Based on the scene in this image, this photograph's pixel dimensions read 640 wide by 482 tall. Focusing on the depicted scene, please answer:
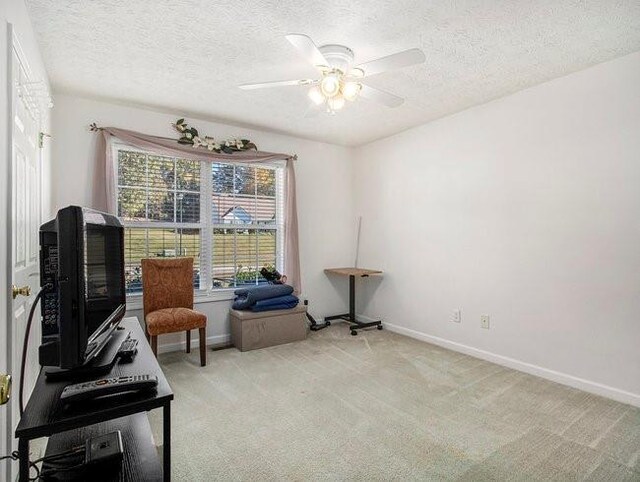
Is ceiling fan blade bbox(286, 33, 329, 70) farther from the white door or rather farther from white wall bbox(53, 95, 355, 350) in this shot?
white wall bbox(53, 95, 355, 350)

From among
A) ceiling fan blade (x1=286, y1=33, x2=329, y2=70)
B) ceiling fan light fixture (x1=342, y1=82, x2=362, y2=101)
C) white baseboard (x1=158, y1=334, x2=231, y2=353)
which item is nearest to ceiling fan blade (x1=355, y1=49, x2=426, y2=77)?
ceiling fan light fixture (x1=342, y1=82, x2=362, y2=101)

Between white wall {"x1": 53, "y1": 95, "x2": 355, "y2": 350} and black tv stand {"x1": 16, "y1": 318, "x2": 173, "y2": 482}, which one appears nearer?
black tv stand {"x1": 16, "y1": 318, "x2": 173, "y2": 482}

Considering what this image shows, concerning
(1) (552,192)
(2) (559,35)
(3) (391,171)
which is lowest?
(1) (552,192)

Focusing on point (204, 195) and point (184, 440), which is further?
point (204, 195)

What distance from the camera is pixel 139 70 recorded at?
2619 mm

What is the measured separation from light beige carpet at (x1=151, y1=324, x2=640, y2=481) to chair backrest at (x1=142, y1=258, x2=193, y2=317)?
20.6 inches

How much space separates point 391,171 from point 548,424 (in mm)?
2935

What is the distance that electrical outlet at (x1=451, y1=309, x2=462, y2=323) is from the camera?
3.49m

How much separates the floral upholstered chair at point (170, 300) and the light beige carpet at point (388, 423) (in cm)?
37

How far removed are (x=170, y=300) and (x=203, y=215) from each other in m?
0.96

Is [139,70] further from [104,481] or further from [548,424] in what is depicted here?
[548,424]

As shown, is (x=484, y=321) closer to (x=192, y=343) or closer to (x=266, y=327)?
(x=266, y=327)

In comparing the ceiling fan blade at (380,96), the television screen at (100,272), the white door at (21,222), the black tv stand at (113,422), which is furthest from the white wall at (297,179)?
the black tv stand at (113,422)

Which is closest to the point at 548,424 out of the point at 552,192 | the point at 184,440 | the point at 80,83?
the point at 552,192
